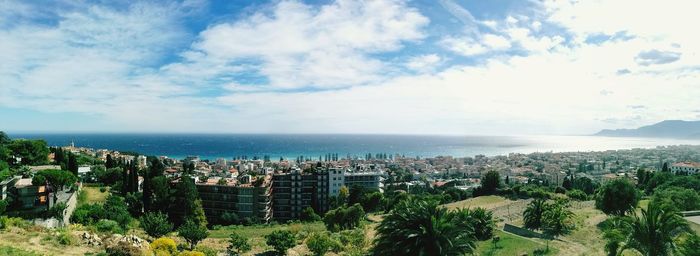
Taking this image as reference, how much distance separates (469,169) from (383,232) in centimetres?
12999

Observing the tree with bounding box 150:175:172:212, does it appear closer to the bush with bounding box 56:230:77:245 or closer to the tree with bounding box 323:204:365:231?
the tree with bounding box 323:204:365:231

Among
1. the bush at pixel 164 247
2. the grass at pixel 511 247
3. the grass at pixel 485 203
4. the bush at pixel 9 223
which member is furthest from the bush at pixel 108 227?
the grass at pixel 485 203

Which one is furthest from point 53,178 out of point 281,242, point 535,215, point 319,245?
point 535,215

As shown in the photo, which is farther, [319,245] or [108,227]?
[108,227]

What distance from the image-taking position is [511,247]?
1051 inches

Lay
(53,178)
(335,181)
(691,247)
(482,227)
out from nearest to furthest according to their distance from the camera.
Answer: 1. (691,247)
2. (482,227)
3. (53,178)
4. (335,181)

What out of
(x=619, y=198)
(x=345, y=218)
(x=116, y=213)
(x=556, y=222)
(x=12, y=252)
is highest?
(x=12, y=252)

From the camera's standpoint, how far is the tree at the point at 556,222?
93.5 ft

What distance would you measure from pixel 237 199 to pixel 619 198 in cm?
4268

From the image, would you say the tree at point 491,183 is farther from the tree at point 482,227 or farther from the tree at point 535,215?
the tree at point 482,227

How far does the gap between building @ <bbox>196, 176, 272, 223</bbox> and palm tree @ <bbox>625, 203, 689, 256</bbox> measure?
44646mm

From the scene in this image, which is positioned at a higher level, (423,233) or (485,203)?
(423,233)

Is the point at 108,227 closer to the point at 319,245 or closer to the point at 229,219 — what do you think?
the point at 319,245

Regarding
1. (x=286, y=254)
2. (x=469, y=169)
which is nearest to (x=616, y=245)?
(x=286, y=254)
